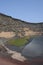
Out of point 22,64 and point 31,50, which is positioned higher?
point 31,50

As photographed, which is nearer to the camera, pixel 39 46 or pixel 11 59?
pixel 11 59

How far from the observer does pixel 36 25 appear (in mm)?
64750

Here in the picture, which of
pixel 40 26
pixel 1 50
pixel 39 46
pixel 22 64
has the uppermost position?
pixel 40 26

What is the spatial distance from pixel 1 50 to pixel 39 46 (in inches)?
176

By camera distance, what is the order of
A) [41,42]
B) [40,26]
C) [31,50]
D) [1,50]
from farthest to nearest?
[40,26] → [41,42] → [31,50] → [1,50]

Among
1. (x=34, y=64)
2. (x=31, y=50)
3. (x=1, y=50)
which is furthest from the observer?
(x=31, y=50)

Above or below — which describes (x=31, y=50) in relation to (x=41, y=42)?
below

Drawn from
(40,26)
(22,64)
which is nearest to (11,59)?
(22,64)

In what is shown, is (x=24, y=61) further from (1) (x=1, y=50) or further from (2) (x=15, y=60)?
(1) (x=1, y=50)

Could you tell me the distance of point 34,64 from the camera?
13.0 m

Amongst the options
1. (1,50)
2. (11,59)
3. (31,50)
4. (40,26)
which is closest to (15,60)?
(11,59)

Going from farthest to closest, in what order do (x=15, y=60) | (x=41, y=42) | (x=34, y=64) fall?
(x=41, y=42)
(x=15, y=60)
(x=34, y=64)

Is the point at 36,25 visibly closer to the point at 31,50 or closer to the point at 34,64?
the point at 31,50

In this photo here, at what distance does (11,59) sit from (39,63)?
2.29m
